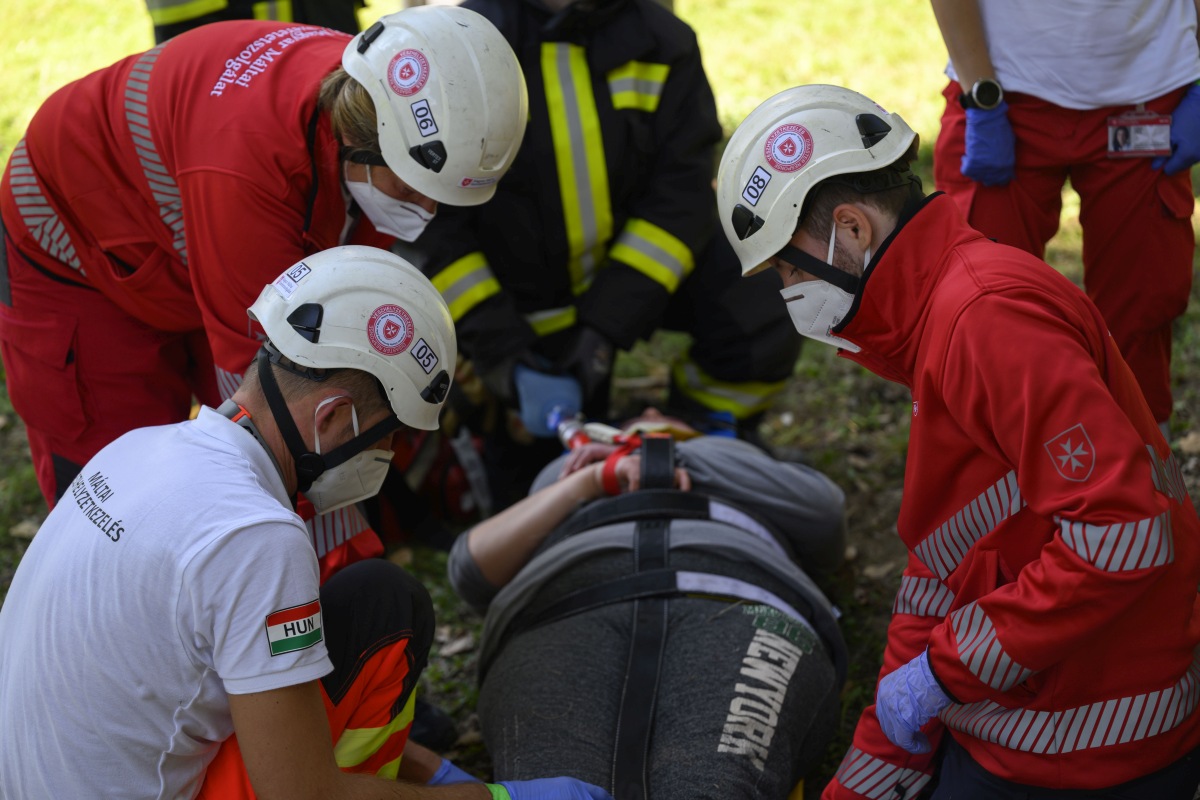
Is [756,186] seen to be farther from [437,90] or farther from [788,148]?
[437,90]

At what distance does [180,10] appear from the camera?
13.3 feet

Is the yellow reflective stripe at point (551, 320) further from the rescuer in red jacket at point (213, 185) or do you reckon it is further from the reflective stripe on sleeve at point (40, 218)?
the reflective stripe on sleeve at point (40, 218)

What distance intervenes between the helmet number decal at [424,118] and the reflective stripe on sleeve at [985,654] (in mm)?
1637

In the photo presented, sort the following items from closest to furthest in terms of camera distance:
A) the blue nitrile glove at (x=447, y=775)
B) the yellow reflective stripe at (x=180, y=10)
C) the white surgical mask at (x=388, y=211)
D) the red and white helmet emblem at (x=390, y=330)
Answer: the red and white helmet emblem at (x=390, y=330) → the blue nitrile glove at (x=447, y=775) → the white surgical mask at (x=388, y=211) → the yellow reflective stripe at (x=180, y=10)

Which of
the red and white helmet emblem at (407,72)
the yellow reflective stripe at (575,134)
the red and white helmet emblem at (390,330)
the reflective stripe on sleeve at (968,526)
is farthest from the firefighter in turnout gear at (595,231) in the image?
the reflective stripe on sleeve at (968,526)

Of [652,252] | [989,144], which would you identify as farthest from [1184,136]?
[652,252]

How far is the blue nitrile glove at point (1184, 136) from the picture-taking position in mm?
3148

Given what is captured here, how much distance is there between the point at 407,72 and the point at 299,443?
1031 millimetres

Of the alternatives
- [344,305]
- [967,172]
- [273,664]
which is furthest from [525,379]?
[273,664]

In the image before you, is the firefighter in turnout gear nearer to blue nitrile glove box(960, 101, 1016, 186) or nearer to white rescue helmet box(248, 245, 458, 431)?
blue nitrile glove box(960, 101, 1016, 186)

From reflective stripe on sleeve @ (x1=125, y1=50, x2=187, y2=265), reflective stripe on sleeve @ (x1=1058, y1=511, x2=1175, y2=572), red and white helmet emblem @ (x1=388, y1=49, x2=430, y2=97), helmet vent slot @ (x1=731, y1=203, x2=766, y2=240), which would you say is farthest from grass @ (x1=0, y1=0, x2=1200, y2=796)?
A: red and white helmet emblem @ (x1=388, y1=49, x2=430, y2=97)

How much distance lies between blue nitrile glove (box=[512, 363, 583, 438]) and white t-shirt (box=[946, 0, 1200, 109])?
183 cm

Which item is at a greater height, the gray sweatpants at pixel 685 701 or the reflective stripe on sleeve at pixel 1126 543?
the reflective stripe on sleeve at pixel 1126 543

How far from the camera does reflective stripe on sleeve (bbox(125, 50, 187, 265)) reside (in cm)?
300
